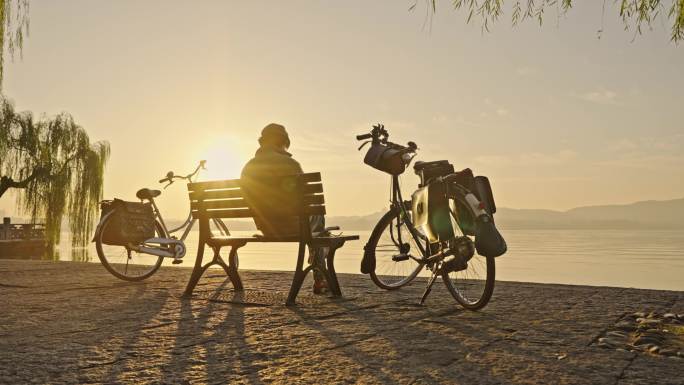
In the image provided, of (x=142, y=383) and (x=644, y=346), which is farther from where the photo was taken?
(x=644, y=346)

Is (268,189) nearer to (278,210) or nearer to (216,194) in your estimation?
(278,210)

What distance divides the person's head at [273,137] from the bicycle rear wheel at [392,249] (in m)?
1.14

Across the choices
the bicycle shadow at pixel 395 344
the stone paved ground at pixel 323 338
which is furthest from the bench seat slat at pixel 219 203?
the bicycle shadow at pixel 395 344

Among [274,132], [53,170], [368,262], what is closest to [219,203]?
[274,132]

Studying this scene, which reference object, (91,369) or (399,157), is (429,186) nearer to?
(399,157)

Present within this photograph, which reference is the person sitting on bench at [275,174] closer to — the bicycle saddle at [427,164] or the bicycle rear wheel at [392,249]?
the bicycle rear wheel at [392,249]

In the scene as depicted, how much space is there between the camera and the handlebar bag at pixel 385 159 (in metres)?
5.59

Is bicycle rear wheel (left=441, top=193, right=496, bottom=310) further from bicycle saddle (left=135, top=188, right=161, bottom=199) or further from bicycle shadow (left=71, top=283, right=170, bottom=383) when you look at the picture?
bicycle saddle (left=135, top=188, right=161, bottom=199)

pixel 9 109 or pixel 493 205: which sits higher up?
pixel 9 109

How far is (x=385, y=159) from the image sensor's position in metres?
5.60

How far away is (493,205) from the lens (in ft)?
14.9

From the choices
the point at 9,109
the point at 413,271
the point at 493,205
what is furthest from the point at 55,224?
the point at 493,205

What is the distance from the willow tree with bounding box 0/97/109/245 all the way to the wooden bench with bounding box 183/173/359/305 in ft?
63.9

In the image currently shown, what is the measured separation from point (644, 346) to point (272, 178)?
9.94 feet
